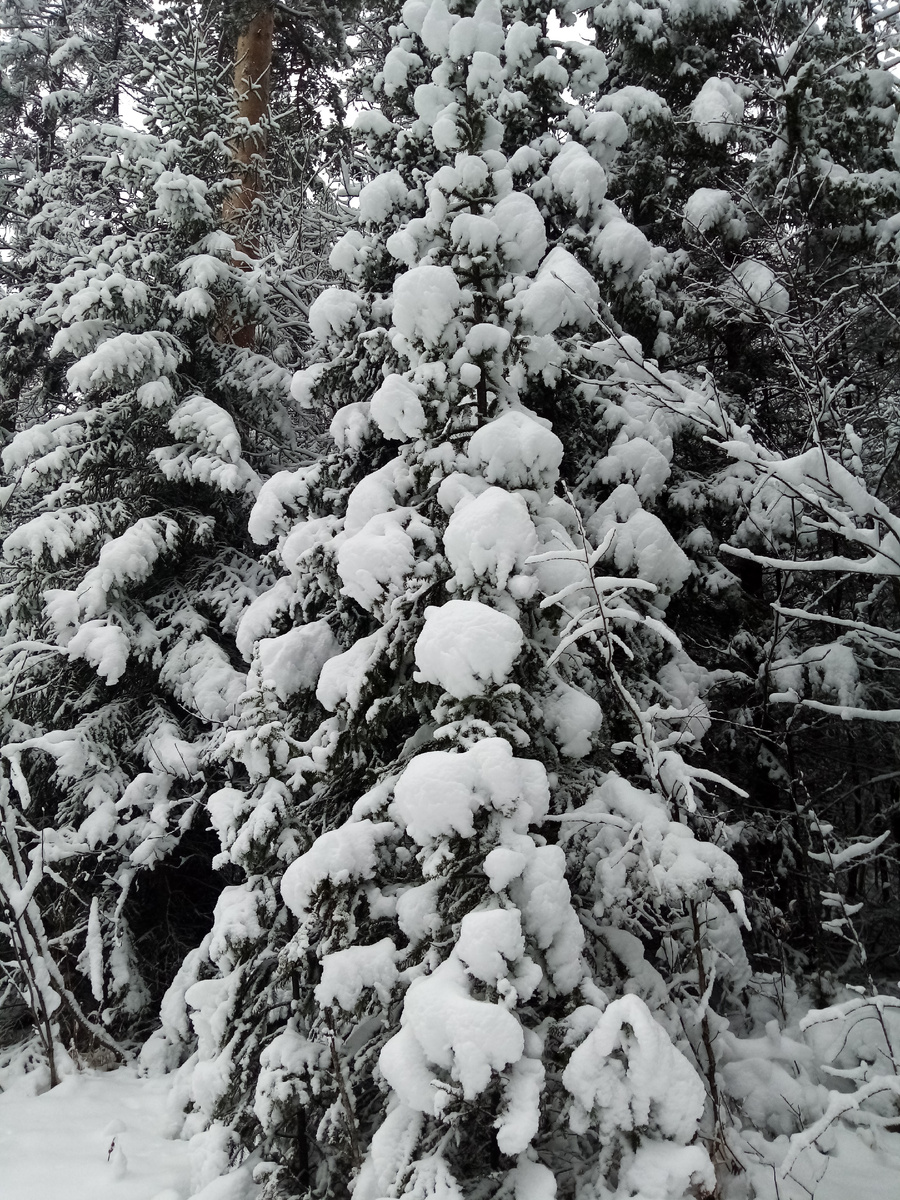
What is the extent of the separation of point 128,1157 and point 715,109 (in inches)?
319

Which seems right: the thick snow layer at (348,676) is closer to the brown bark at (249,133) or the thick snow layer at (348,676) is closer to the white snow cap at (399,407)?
the white snow cap at (399,407)

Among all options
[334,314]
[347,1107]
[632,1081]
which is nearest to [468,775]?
[632,1081]

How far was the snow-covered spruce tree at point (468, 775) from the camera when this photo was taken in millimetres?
2752

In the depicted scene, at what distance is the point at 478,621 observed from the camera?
3170mm

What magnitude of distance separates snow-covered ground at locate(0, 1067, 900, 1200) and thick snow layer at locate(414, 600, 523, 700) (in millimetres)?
2194

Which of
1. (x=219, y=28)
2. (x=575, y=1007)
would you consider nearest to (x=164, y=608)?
(x=575, y=1007)

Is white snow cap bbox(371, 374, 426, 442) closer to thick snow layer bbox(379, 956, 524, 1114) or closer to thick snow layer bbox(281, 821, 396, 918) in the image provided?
thick snow layer bbox(281, 821, 396, 918)

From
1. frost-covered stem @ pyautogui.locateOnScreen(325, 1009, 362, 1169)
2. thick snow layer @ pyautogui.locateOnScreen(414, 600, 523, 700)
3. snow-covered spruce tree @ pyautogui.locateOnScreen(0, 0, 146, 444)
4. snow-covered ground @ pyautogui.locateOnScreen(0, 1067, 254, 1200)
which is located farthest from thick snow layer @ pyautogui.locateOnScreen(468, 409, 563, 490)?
snow-covered spruce tree @ pyautogui.locateOnScreen(0, 0, 146, 444)

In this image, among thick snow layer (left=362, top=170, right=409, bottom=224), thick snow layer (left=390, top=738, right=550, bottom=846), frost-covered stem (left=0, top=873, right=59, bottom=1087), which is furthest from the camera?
thick snow layer (left=362, top=170, right=409, bottom=224)

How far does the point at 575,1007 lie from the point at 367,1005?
35.8 inches

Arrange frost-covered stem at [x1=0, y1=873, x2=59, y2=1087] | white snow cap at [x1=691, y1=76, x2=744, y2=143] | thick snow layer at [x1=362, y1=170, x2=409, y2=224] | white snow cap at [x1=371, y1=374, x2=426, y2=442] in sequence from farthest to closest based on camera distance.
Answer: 1. white snow cap at [x1=691, y1=76, x2=744, y2=143]
2. thick snow layer at [x1=362, y1=170, x2=409, y2=224]
3. frost-covered stem at [x1=0, y1=873, x2=59, y2=1087]
4. white snow cap at [x1=371, y1=374, x2=426, y2=442]

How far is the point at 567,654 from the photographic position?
12.8ft

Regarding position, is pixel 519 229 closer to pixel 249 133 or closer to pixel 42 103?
pixel 249 133

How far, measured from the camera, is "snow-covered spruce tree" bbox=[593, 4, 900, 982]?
521 cm
